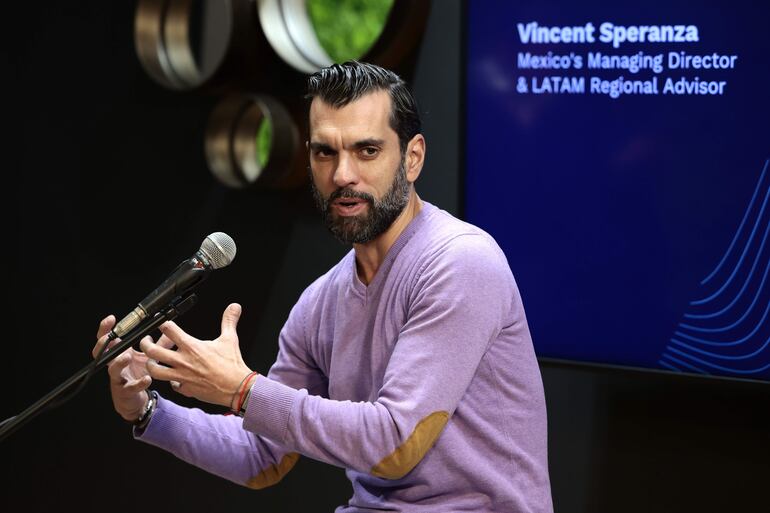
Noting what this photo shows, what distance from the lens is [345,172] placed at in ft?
6.88

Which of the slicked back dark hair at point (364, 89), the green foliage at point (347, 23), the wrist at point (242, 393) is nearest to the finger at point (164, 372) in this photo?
the wrist at point (242, 393)

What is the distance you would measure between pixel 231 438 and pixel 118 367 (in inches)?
13.1

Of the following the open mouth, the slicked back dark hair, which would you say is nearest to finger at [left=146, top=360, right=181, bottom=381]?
the open mouth

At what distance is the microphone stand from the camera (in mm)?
1732

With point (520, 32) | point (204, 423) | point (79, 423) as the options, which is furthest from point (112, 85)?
point (204, 423)

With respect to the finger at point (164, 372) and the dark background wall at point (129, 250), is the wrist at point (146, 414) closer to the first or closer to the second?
the finger at point (164, 372)

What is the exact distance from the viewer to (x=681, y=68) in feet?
8.84

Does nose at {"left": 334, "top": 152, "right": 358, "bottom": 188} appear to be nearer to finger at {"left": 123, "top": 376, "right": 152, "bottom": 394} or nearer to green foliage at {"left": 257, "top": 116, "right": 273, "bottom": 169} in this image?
finger at {"left": 123, "top": 376, "right": 152, "bottom": 394}

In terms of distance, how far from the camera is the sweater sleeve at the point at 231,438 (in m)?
2.24

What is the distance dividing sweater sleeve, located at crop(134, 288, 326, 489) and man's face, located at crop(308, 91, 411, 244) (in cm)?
36

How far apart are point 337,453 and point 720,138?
134 centimetres

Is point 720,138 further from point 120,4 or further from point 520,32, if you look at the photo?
point 120,4

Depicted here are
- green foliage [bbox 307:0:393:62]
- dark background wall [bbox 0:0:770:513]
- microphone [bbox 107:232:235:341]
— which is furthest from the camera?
green foliage [bbox 307:0:393:62]

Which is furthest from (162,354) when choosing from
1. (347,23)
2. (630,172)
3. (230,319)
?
(347,23)
